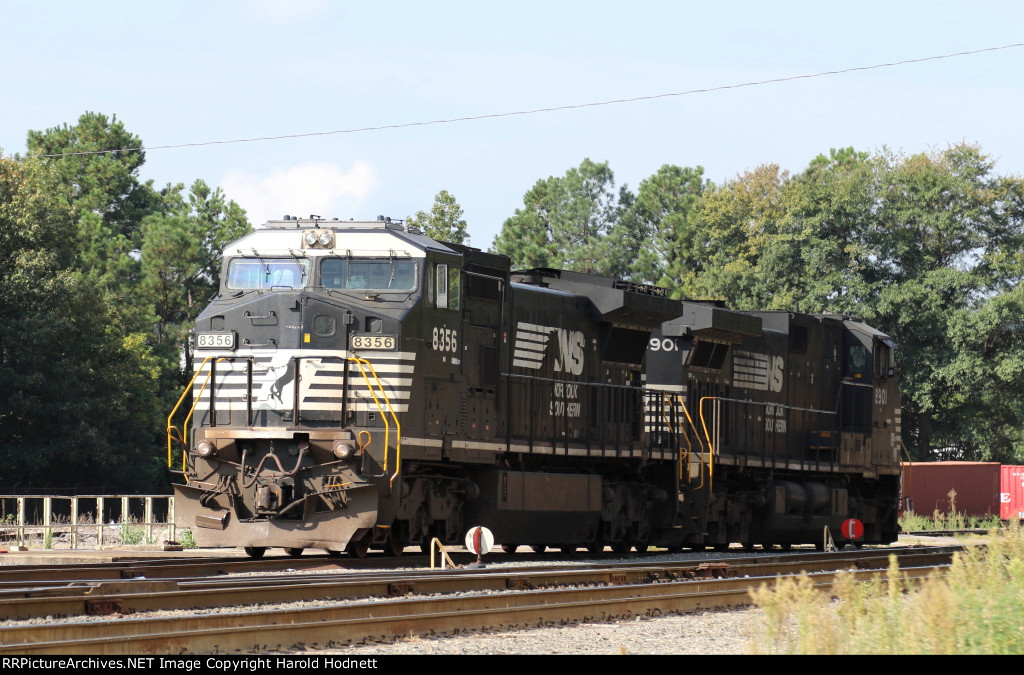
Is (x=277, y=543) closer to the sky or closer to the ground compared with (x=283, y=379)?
closer to the ground

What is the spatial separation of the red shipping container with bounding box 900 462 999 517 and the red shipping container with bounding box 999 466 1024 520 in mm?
351

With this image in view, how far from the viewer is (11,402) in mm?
41656

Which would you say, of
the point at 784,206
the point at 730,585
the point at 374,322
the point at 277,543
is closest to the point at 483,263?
the point at 374,322

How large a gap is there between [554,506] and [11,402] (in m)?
28.1

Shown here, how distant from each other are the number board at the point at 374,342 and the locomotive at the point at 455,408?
0.06 feet

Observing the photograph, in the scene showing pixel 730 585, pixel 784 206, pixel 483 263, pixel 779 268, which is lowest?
pixel 730 585

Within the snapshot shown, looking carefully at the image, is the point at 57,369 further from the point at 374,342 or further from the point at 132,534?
the point at 374,342

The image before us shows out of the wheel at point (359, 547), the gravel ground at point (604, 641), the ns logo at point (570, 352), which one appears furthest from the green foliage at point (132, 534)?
the gravel ground at point (604, 641)

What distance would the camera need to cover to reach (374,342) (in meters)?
16.1

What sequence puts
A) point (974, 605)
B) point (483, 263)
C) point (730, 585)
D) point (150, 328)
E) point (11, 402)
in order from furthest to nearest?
point (150, 328), point (11, 402), point (483, 263), point (730, 585), point (974, 605)

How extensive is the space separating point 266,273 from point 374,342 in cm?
184

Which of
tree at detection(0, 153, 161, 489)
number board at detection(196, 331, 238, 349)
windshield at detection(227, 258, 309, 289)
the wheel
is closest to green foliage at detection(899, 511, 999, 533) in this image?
the wheel

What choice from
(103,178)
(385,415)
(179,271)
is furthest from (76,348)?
(385,415)
